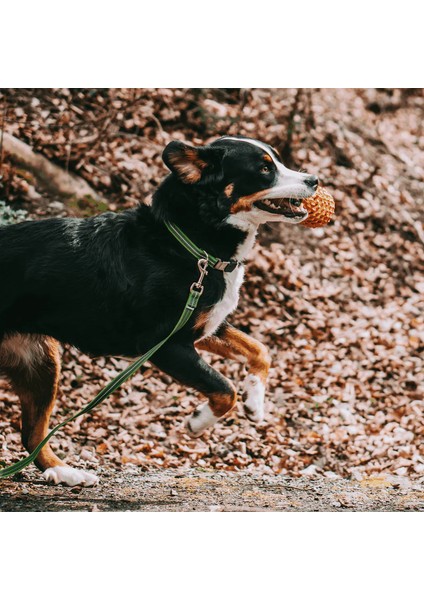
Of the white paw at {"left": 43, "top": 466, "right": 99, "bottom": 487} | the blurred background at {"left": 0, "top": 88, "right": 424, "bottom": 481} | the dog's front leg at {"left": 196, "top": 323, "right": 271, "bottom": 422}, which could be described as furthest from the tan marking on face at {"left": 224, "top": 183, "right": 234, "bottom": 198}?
the blurred background at {"left": 0, "top": 88, "right": 424, "bottom": 481}

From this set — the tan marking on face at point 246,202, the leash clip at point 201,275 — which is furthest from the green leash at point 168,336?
the tan marking on face at point 246,202

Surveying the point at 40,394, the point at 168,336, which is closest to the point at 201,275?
the point at 168,336

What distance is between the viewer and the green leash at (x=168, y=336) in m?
3.90

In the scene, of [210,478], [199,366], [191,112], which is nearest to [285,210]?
[199,366]

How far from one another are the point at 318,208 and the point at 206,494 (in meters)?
2.09

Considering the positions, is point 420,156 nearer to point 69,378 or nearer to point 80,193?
point 80,193

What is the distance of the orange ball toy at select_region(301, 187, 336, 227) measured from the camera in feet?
14.8

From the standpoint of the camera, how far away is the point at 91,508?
4578 mm

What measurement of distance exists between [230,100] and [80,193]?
267 cm

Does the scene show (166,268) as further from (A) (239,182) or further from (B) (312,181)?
(B) (312,181)

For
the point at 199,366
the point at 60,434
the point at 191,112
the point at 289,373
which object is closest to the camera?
the point at 199,366

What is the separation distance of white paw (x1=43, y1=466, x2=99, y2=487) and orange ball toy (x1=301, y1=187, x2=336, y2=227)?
2269 millimetres

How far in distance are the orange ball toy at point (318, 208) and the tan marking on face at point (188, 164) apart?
700 mm

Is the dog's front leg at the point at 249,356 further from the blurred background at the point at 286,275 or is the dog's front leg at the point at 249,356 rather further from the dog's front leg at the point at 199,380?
the blurred background at the point at 286,275
